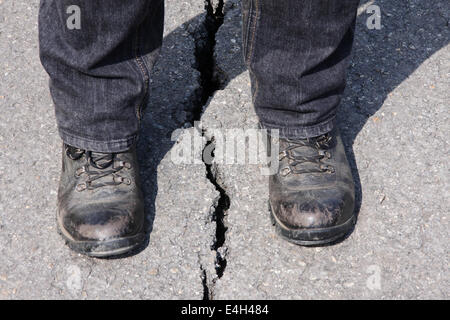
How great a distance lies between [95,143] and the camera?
5.65 feet

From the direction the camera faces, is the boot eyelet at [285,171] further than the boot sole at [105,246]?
Yes

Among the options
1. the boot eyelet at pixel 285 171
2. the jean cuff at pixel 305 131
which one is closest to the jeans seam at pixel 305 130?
the jean cuff at pixel 305 131

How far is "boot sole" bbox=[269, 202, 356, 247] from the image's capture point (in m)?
1.69

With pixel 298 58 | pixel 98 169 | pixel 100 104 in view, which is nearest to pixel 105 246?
pixel 98 169

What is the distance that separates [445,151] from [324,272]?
72cm

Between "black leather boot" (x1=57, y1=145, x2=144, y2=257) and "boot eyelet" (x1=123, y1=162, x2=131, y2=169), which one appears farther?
"boot eyelet" (x1=123, y1=162, x2=131, y2=169)

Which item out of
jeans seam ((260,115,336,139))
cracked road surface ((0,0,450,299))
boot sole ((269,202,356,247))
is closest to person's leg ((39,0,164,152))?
cracked road surface ((0,0,450,299))

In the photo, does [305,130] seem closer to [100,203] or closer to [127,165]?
[127,165]

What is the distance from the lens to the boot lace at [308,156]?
1796mm

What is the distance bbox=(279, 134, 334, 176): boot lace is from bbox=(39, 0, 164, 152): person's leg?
1.64 ft

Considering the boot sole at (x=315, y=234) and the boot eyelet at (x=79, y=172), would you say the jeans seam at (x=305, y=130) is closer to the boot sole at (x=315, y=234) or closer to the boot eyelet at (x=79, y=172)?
the boot sole at (x=315, y=234)

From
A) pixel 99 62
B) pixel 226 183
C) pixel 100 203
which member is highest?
pixel 99 62

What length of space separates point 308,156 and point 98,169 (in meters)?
0.68

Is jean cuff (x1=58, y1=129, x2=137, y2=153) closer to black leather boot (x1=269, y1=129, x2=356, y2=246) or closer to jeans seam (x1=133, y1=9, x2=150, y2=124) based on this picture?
jeans seam (x1=133, y1=9, x2=150, y2=124)
